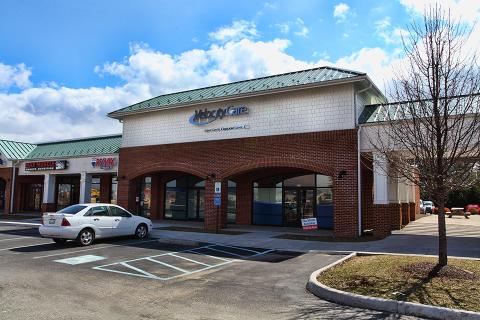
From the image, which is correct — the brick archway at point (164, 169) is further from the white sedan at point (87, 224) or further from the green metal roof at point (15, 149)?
the green metal roof at point (15, 149)

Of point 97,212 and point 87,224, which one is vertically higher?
point 97,212

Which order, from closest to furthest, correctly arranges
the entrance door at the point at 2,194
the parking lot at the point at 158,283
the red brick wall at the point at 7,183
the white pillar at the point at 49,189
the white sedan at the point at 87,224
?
1. the parking lot at the point at 158,283
2. the white sedan at the point at 87,224
3. the white pillar at the point at 49,189
4. the red brick wall at the point at 7,183
5. the entrance door at the point at 2,194

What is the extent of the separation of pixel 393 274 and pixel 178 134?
16339 millimetres

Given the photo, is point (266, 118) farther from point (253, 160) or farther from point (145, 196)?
point (145, 196)

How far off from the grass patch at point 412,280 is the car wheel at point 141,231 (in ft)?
31.4

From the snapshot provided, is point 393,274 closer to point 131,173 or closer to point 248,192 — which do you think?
point 248,192

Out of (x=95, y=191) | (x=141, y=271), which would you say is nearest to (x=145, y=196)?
(x=95, y=191)

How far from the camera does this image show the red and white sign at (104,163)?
86.3 ft

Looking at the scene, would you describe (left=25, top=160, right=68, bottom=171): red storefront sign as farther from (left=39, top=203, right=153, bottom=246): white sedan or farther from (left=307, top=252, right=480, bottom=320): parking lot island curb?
(left=307, top=252, right=480, bottom=320): parking lot island curb

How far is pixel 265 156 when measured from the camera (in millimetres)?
19812

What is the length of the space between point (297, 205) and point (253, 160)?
4918mm

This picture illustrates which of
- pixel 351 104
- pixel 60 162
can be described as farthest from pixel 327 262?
pixel 60 162

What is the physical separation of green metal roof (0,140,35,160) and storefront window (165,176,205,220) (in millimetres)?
13501

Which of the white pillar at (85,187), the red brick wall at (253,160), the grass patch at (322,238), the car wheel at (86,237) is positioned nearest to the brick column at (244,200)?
the red brick wall at (253,160)
